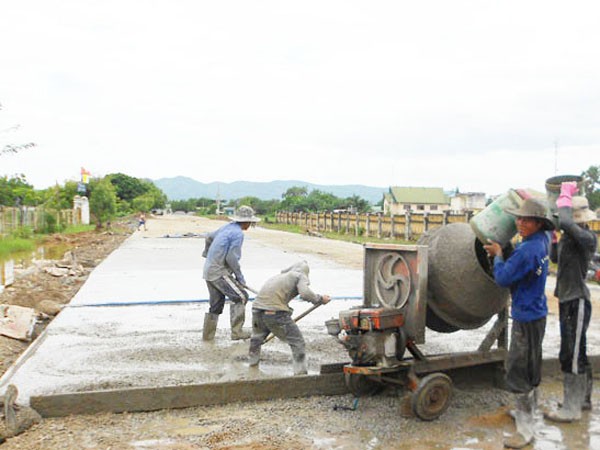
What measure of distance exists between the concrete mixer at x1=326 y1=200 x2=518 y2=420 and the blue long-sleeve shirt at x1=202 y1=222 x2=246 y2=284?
2.20m

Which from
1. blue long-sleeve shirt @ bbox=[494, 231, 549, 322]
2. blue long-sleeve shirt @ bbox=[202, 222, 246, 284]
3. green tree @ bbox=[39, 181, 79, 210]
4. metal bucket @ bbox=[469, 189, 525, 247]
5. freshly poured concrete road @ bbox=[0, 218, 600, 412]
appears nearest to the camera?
blue long-sleeve shirt @ bbox=[494, 231, 549, 322]

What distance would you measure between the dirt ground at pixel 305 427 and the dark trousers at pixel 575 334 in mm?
492

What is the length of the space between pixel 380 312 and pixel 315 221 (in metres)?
43.2

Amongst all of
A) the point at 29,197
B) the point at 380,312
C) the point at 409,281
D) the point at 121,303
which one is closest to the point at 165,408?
the point at 380,312

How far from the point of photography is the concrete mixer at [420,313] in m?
4.91

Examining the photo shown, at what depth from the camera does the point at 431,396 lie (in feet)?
16.0

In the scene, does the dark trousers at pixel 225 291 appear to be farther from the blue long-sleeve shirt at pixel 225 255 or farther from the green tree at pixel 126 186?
the green tree at pixel 126 186

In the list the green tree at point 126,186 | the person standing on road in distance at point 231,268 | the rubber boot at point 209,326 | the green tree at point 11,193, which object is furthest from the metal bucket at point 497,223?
the green tree at point 126,186

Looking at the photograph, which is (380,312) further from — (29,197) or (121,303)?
(29,197)

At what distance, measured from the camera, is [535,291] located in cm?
447

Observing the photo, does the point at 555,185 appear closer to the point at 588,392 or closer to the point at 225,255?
the point at 588,392

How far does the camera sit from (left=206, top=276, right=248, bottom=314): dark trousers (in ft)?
23.8

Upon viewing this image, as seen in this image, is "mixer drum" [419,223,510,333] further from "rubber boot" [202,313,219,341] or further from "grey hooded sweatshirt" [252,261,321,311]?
"rubber boot" [202,313,219,341]

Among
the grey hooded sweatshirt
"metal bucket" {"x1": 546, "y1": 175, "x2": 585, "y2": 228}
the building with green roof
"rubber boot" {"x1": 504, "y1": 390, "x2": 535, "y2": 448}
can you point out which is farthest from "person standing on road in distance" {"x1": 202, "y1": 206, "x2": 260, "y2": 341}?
the building with green roof
